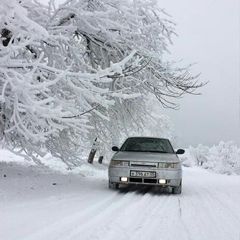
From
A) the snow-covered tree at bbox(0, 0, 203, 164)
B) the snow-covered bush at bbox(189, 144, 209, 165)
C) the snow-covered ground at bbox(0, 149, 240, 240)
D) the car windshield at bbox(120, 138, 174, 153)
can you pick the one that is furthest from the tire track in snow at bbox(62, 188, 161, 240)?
the snow-covered bush at bbox(189, 144, 209, 165)

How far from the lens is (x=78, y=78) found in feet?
20.4

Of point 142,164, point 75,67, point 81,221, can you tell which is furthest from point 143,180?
point 81,221

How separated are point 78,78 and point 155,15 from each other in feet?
14.1

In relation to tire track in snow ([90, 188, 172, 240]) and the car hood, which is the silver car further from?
tire track in snow ([90, 188, 172, 240])

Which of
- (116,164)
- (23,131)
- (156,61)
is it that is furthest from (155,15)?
(23,131)

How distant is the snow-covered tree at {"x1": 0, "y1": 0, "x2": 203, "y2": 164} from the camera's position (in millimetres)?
5535

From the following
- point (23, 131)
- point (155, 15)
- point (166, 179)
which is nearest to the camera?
point (23, 131)

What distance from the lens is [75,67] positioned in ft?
29.6

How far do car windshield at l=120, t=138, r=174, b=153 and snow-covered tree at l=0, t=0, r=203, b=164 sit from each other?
730 mm

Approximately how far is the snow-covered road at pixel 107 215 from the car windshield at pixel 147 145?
187cm

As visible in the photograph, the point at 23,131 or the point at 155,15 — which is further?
the point at 155,15

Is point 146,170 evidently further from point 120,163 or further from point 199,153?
point 199,153

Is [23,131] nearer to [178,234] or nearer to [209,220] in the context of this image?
[178,234]

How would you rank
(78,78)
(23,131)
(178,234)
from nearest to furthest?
(178,234) < (23,131) < (78,78)
